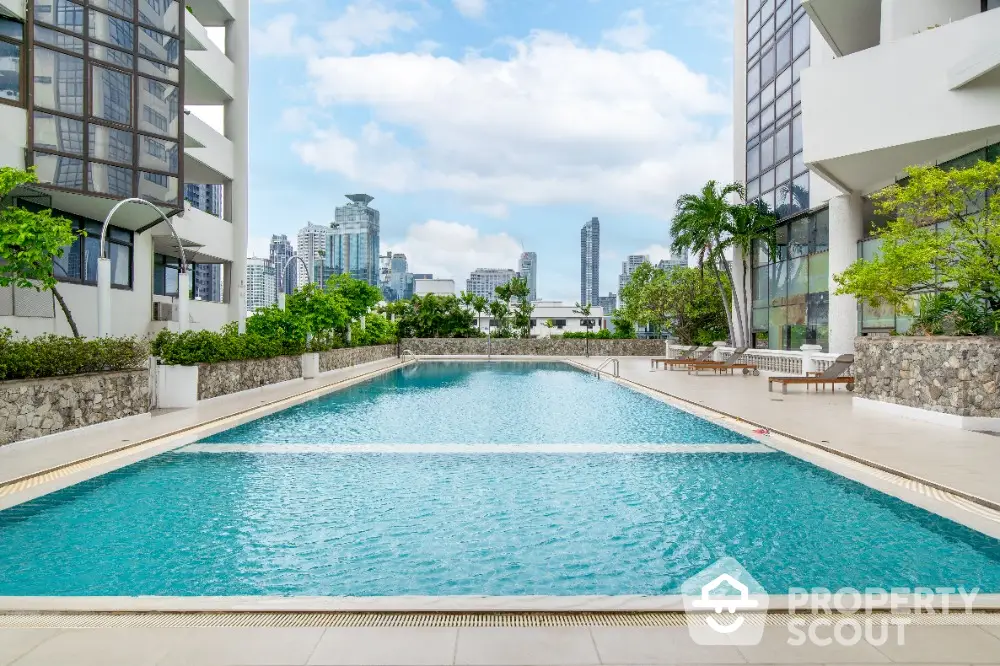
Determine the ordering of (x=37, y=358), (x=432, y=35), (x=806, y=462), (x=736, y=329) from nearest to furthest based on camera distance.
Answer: (x=806, y=462), (x=37, y=358), (x=736, y=329), (x=432, y=35)

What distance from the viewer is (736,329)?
29.5 m

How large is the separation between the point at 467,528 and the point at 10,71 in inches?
675

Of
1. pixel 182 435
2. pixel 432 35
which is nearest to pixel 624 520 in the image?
pixel 182 435

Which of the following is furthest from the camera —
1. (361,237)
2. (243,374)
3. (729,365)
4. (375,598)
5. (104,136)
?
(361,237)

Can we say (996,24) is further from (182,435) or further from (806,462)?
(182,435)

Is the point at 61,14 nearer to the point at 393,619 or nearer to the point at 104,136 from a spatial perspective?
the point at 104,136

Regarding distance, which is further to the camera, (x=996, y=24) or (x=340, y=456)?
(x=996, y=24)

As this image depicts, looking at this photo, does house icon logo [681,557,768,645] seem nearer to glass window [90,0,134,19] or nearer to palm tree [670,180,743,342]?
glass window [90,0,134,19]

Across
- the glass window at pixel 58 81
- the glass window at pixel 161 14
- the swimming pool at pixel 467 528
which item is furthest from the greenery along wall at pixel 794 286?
the glass window at pixel 58 81

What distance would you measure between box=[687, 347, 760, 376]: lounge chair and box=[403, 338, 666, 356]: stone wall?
18.5m

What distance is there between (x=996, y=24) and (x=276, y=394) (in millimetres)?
19240

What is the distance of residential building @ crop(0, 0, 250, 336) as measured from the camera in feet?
50.4

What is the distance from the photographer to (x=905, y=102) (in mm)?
14961

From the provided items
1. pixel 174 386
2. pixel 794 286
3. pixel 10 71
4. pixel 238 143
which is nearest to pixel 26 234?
pixel 174 386
